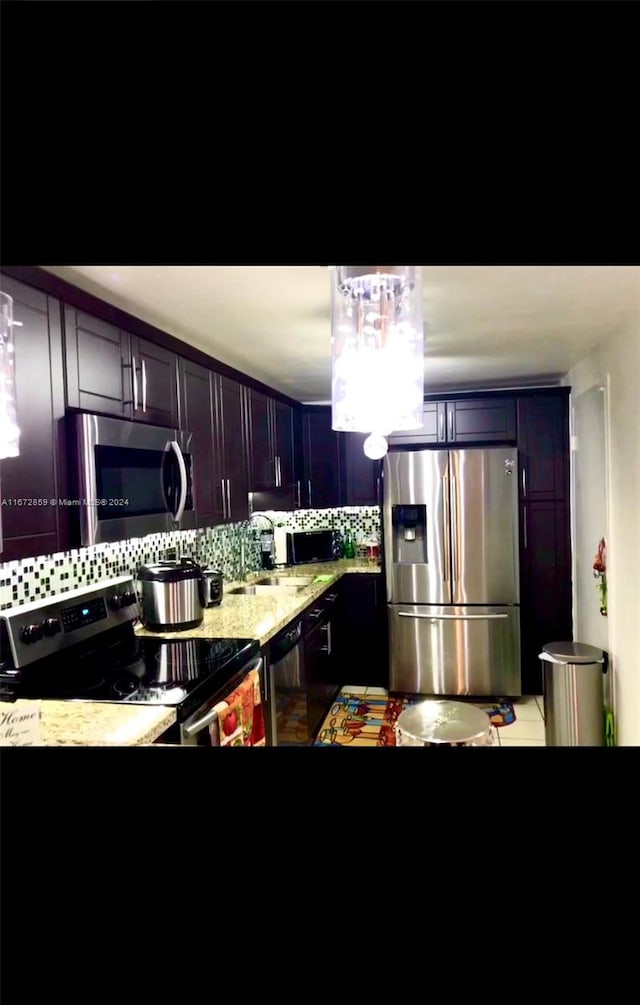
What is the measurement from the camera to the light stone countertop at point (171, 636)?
1126 mm

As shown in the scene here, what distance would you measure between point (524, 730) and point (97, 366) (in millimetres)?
2578

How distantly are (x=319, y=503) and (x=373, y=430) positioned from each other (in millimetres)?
2377

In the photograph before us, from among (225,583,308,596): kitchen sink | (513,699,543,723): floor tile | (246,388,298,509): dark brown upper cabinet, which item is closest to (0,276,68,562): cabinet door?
(246,388,298,509): dark brown upper cabinet

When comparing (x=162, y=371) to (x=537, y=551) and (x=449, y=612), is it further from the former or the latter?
(x=537, y=551)

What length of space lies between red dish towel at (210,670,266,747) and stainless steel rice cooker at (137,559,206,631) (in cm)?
36

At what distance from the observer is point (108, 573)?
2000mm

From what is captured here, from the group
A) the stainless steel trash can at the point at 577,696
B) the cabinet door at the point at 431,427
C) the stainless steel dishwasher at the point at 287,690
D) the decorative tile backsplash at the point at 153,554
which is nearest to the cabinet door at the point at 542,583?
the cabinet door at the point at 431,427

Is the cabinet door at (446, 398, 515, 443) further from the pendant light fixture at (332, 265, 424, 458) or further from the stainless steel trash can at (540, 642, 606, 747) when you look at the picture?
the pendant light fixture at (332, 265, 424, 458)

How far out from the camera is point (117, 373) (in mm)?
1682

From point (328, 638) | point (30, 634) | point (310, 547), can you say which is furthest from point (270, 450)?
point (30, 634)

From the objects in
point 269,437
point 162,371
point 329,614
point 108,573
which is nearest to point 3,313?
point 162,371

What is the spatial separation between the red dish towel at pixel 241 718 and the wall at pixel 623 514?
136 cm

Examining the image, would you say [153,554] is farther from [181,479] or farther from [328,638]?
[328,638]

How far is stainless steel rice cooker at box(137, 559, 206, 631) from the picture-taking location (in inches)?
77.7
